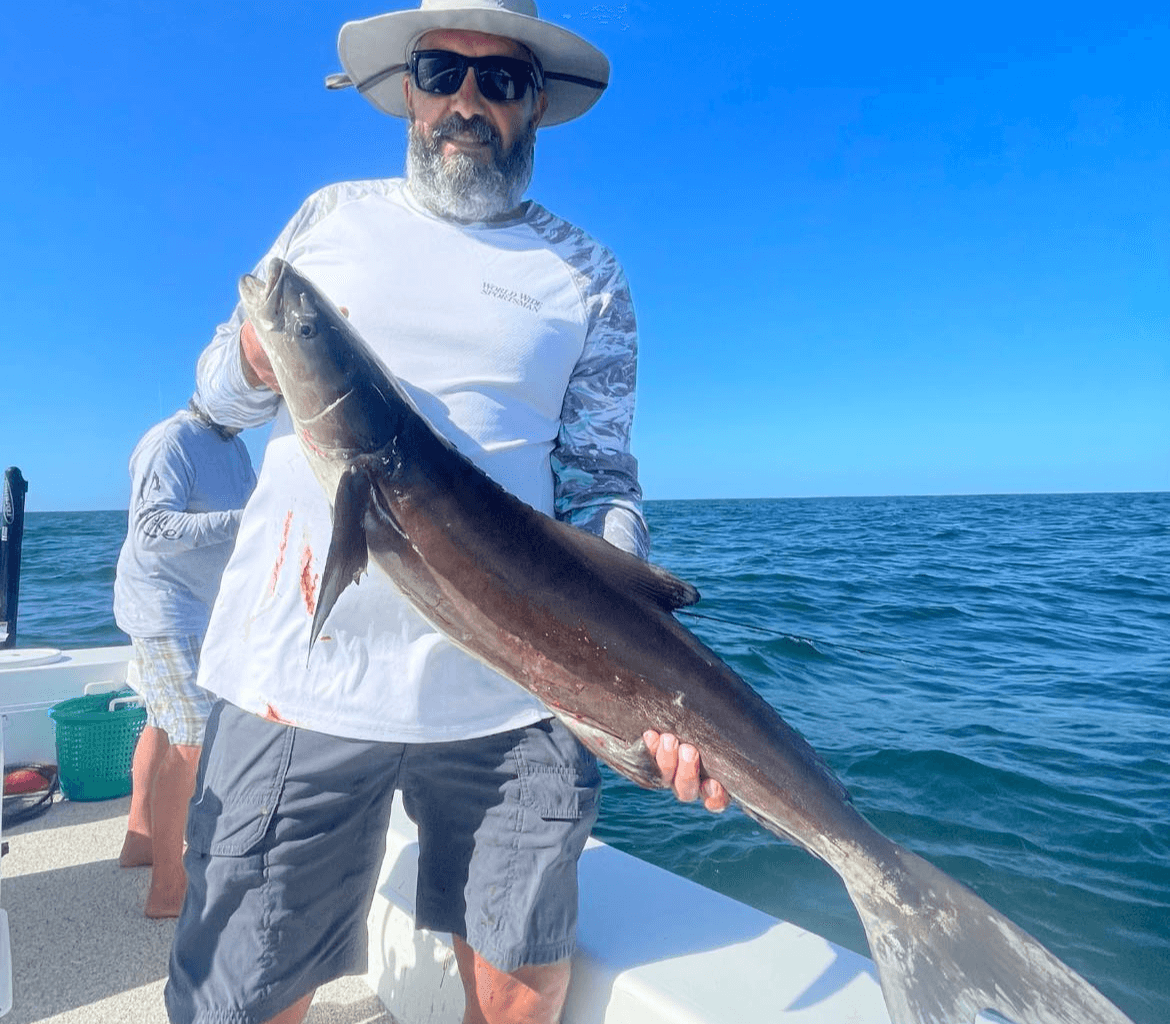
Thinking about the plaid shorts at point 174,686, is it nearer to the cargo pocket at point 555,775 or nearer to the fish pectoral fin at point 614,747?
the cargo pocket at point 555,775

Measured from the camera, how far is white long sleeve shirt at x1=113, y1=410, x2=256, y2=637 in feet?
13.3

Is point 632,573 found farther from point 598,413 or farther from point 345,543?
point 345,543

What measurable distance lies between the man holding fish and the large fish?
0.36 ft

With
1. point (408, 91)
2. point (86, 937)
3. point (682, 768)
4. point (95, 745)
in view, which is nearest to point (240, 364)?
point (408, 91)

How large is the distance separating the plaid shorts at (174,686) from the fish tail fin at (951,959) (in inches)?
130

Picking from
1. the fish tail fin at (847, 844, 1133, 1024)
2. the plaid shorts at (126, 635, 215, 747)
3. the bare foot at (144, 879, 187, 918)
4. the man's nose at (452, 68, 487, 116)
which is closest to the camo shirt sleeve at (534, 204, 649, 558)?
the man's nose at (452, 68, 487, 116)

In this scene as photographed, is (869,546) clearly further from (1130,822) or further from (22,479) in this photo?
(22,479)

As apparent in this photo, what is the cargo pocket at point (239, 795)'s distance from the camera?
214 cm

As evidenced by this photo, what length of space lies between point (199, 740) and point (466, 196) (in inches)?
121

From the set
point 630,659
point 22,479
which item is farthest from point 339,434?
point 22,479

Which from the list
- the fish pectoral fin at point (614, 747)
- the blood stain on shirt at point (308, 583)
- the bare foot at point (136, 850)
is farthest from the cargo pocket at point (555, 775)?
the bare foot at point (136, 850)

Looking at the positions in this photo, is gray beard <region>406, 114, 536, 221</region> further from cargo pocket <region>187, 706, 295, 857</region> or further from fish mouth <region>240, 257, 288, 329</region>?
cargo pocket <region>187, 706, 295, 857</region>

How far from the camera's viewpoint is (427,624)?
7.77 feet

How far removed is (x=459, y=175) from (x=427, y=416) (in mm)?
784
